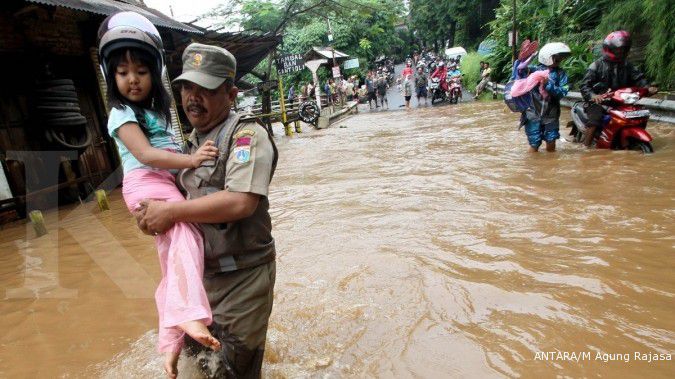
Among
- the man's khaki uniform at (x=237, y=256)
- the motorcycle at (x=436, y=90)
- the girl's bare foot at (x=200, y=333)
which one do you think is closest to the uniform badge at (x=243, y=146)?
the man's khaki uniform at (x=237, y=256)

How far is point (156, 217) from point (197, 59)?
0.65 m

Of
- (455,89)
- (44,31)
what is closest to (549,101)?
(44,31)

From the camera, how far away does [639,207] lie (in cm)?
393

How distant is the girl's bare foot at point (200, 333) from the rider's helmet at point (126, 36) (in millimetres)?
1118

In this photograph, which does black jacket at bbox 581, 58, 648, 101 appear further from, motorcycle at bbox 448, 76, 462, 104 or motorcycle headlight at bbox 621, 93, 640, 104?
motorcycle at bbox 448, 76, 462, 104

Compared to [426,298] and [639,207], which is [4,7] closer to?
[426,298]

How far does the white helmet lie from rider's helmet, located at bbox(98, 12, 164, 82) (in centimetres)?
576

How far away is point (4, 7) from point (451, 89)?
50.8 ft

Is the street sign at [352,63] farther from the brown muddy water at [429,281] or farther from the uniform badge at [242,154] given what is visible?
the uniform badge at [242,154]

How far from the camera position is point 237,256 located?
1725 millimetres

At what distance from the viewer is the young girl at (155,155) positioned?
1.52 metres

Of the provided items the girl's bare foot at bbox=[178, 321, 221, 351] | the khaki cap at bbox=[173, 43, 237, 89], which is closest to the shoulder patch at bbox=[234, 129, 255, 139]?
the khaki cap at bbox=[173, 43, 237, 89]

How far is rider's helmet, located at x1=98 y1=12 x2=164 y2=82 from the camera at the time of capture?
169 centimetres

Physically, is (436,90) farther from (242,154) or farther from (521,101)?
(242,154)
